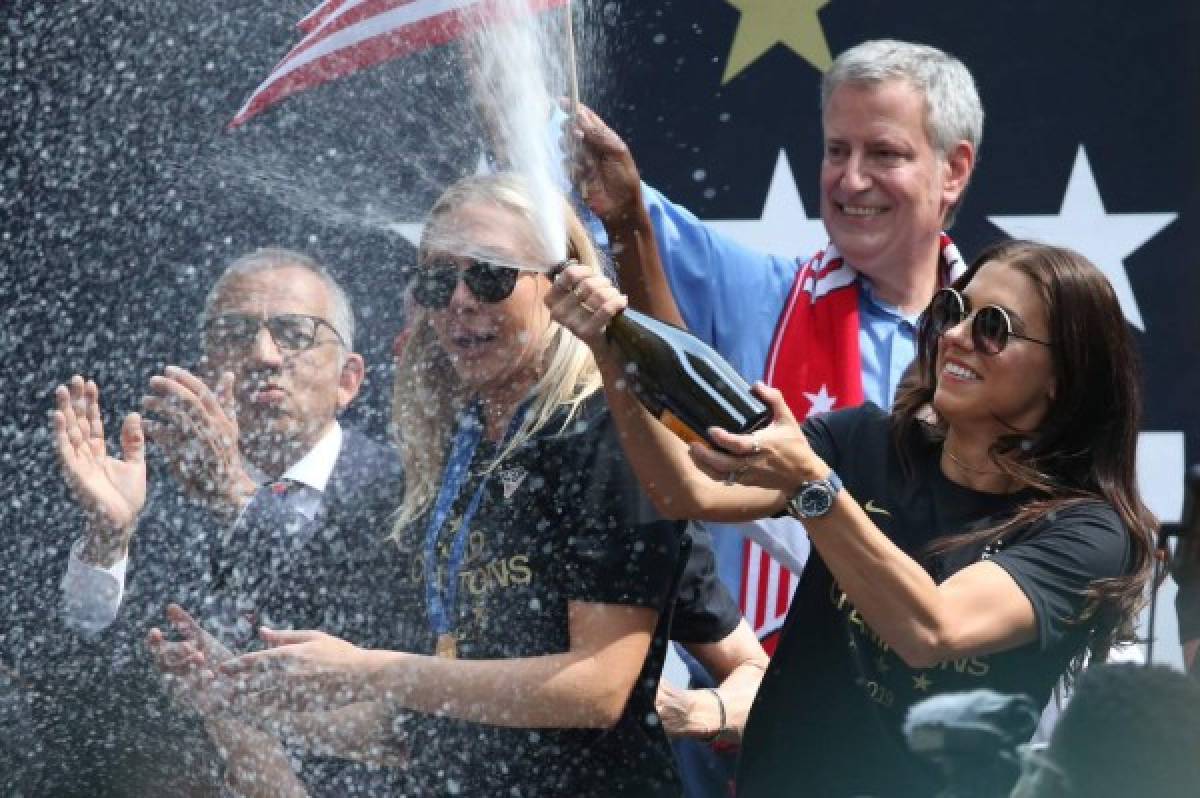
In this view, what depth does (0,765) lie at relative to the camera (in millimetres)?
3389

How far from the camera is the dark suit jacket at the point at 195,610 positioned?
3.05 meters

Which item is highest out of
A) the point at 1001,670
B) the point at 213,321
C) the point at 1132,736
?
the point at 213,321

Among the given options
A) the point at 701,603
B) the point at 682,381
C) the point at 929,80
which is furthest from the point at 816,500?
the point at 929,80

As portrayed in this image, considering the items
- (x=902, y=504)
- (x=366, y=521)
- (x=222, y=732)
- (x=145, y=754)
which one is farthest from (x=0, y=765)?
(x=902, y=504)

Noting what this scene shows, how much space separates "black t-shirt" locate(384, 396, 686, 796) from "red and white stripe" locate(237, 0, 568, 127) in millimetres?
759

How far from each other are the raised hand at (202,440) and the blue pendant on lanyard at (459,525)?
675mm

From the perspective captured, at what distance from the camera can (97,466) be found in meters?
3.40

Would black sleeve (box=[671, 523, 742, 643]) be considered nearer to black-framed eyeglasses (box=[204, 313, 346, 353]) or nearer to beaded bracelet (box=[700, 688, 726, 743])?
beaded bracelet (box=[700, 688, 726, 743])

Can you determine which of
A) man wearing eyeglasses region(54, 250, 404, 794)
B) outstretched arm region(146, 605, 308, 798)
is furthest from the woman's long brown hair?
outstretched arm region(146, 605, 308, 798)

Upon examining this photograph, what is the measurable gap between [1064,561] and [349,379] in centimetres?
Answer: 169

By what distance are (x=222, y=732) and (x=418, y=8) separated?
4.09ft

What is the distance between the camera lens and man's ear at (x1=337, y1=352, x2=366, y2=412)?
369 cm

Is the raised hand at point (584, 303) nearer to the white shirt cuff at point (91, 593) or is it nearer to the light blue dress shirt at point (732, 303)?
the light blue dress shirt at point (732, 303)

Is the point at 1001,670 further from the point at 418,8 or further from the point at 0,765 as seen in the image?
the point at 0,765
